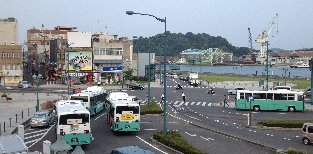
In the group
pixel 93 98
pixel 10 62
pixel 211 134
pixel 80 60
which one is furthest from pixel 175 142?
pixel 10 62

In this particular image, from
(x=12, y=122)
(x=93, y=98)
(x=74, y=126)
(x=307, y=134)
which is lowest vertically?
(x=12, y=122)

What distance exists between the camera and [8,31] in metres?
114

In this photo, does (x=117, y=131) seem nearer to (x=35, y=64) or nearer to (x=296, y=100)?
(x=296, y=100)

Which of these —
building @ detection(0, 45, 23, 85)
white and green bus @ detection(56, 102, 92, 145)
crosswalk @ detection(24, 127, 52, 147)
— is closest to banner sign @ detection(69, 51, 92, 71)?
building @ detection(0, 45, 23, 85)

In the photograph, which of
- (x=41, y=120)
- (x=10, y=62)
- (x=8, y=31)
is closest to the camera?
(x=41, y=120)

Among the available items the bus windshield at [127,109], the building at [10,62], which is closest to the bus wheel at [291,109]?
the bus windshield at [127,109]

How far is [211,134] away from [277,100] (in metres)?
20.1

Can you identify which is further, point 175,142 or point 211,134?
point 211,134

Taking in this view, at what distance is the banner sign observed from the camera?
330ft

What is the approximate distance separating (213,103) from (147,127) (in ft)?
85.6

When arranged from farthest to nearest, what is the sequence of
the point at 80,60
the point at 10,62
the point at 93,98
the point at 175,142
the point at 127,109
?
the point at 80,60
the point at 10,62
the point at 93,98
the point at 127,109
the point at 175,142

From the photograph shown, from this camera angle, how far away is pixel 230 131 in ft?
123

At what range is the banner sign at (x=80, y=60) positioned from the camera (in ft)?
330

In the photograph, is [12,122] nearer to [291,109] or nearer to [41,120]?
[41,120]
